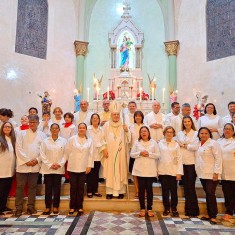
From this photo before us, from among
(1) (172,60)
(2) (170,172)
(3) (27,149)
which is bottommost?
(2) (170,172)

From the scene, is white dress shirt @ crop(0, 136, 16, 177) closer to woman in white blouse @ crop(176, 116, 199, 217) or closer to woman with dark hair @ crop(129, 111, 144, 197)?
woman with dark hair @ crop(129, 111, 144, 197)

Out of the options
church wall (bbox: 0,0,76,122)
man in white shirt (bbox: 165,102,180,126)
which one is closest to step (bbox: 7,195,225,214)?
man in white shirt (bbox: 165,102,180,126)

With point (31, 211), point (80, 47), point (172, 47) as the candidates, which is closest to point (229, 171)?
point (31, 211)

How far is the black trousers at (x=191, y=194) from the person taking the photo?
4.24 metres

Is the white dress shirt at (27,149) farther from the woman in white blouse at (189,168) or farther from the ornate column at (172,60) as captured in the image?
the ornate column at (172,60)

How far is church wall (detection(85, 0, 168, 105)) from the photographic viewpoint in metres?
11.5

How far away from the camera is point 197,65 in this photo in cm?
1027

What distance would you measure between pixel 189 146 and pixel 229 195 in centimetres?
97

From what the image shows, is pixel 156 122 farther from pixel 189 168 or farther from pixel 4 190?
pixel 4 190

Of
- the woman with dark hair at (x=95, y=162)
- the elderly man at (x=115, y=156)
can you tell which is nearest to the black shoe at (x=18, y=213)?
the woman with dark hair at (x=95, y=162)

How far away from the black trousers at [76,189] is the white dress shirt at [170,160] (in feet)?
4.18

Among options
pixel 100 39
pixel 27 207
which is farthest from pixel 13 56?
pixel 27 207

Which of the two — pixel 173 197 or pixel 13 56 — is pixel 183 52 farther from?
pixel 173 197

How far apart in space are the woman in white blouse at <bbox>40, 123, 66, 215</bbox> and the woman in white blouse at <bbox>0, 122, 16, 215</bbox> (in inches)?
19.1
